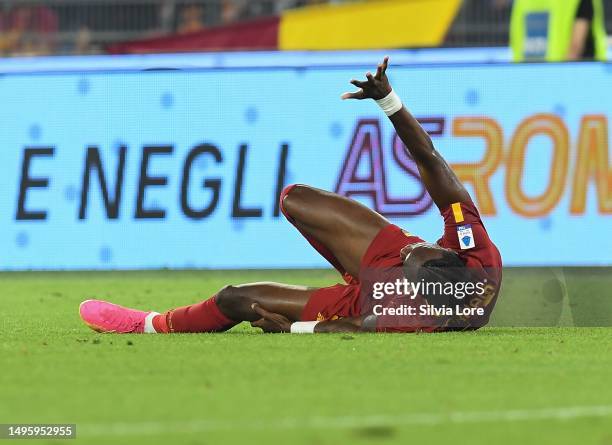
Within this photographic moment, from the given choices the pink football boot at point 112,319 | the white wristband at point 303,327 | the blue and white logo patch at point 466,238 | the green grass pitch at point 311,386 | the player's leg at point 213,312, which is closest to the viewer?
the green grass pitch at point 311,386

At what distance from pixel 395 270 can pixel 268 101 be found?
503cm

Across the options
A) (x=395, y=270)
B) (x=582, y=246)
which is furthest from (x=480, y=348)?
(x=582, y=246)

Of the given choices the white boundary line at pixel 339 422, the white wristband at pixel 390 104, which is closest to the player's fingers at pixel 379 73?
the white wristband at pixel 390 104

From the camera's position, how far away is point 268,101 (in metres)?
12.3

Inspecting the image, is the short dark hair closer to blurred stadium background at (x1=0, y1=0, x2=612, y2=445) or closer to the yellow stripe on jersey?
the yellow stripe on jersey

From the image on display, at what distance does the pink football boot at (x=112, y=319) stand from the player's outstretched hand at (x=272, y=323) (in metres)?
0.63

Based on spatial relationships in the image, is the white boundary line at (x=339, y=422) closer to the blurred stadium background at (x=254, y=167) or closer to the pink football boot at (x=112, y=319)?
the pink football boot at (x=112, y=319)

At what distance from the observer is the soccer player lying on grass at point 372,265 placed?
7539mm

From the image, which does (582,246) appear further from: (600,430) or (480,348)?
(600,430)

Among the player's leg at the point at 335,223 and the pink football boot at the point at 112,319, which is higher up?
the player's leg at the point at 335,223

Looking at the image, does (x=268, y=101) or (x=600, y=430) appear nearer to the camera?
(x=600, y=430)

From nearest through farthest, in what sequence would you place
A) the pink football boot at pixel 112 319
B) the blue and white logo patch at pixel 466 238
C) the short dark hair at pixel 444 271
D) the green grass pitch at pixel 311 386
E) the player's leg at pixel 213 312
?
the green grass pitch at pixel 311 386 → the short dark hair at pixel 444 271 → the blue and white logo patch at pixel 466 238 → the player's leg at pixel 213 312 → the pink football boot at pixel 112 319

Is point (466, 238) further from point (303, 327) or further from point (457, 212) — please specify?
point (303, 327)

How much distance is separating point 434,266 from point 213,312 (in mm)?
1244
